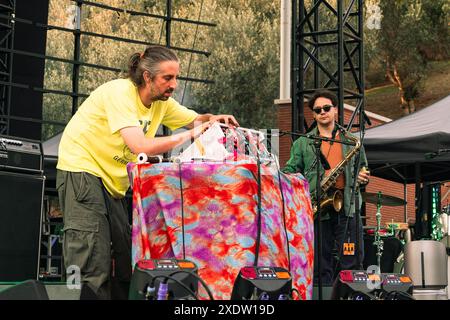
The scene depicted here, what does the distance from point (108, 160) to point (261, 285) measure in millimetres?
1259

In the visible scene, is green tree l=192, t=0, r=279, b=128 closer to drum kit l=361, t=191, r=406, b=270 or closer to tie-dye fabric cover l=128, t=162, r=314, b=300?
drum kit l=361, t=191, r=406, b=270

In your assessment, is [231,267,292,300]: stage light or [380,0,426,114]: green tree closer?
[231,267,292,300]: stage light

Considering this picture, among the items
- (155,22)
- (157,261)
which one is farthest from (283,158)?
(155,22)

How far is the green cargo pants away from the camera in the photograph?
431 centimetres

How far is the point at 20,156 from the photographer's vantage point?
542cm

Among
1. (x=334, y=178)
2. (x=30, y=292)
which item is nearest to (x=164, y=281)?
(x=30, y=292)

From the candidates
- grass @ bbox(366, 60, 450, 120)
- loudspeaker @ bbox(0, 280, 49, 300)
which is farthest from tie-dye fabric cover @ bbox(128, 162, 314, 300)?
grass @ bbox(366, 60, 450, 120)

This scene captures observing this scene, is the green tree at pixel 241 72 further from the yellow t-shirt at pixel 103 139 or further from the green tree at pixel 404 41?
the yellow t-shirt at pixel 103 139

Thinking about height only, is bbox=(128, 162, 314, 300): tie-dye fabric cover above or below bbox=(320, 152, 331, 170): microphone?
below

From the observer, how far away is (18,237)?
5191 mm

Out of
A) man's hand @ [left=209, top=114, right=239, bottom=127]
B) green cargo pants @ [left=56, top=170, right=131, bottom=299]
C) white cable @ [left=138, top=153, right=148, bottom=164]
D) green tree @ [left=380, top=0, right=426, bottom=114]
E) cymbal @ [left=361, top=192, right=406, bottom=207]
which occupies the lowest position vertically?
green cargo pants @ [left=56, top=170, right=131, bottom=299]

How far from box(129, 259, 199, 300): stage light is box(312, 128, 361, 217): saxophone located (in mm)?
3277

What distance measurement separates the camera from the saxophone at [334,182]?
6.89 meters

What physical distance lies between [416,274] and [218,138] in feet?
13.0
